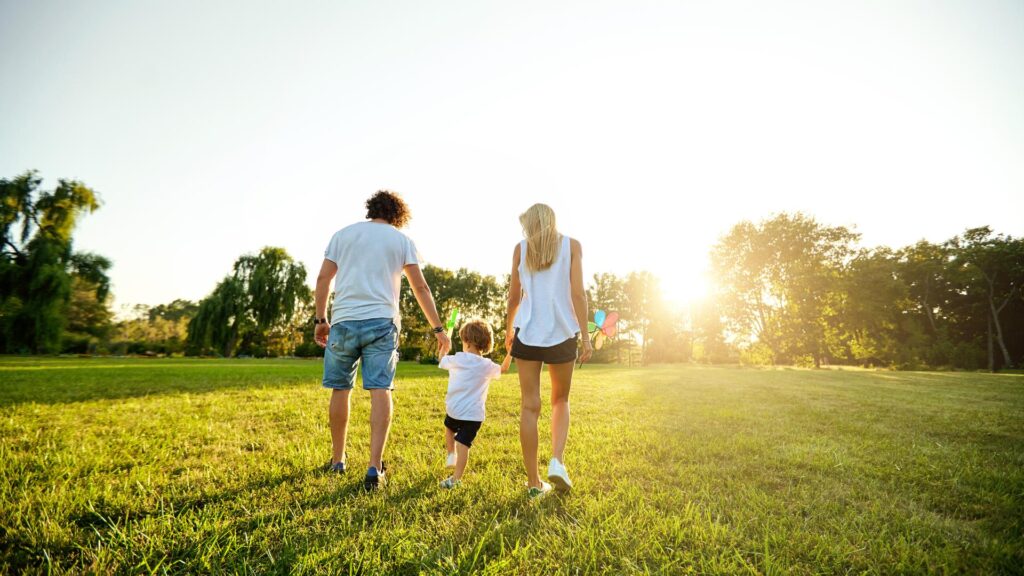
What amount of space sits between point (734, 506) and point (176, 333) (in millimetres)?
63938

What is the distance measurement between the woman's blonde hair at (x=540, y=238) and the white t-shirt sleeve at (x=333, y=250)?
67.2 inches

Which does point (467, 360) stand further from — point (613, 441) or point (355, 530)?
point (613, 441)

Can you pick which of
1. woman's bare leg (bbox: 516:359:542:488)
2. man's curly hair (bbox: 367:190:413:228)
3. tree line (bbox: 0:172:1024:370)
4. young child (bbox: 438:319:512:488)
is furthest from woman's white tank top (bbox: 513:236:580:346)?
tree line (bbox: 0:172:1024:370)

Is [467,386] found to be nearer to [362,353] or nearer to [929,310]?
[362,353]

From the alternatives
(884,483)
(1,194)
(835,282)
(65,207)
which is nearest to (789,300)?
(835,282)

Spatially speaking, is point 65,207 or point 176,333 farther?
point 176,333

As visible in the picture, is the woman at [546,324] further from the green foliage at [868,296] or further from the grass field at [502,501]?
the green foliage at [868,296]

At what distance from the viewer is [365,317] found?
3.36 metres

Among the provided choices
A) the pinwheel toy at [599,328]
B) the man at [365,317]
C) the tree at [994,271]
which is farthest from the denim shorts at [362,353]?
the tree at [994,271]

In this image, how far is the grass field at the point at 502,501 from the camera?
2012 mm

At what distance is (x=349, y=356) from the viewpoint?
3.36 m

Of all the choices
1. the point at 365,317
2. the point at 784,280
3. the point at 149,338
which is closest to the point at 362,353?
the point at 365,317

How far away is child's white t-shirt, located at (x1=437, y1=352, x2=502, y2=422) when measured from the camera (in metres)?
3.56

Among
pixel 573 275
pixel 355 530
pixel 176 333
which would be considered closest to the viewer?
pixel 355 530
